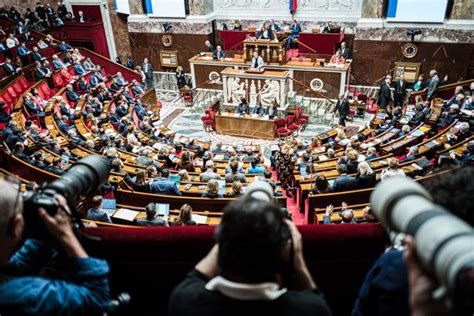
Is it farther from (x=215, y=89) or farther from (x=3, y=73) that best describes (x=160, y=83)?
(x=3, y=73)

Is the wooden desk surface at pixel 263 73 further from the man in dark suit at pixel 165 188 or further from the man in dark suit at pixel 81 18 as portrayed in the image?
the man in dark suit at pixel 81 18

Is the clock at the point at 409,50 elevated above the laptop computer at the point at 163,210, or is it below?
above

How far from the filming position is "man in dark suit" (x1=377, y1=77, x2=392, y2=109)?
12.3 meters

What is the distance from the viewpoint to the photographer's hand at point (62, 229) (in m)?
1.31

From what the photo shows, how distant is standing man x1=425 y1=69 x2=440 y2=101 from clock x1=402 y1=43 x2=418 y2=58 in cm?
210

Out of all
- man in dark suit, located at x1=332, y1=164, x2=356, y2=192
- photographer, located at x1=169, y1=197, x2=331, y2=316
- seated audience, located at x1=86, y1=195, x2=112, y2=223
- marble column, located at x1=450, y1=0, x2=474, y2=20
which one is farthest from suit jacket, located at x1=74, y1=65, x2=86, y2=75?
photographer, located at x1=169, y1=197, x2=331, y2=316

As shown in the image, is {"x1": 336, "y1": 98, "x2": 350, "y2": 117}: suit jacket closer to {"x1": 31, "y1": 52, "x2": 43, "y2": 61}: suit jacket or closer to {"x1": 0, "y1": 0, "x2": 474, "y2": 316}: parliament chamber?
{"x1": 0, "y1": 0, "x2": 474, "y2": 316}: parliament chamber

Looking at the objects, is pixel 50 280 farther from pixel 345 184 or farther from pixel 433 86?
pixel 433 86

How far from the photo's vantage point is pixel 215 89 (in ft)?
49.2

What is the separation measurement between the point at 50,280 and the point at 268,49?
498 inches

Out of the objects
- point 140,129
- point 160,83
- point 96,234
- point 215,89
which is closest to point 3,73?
point 140,129

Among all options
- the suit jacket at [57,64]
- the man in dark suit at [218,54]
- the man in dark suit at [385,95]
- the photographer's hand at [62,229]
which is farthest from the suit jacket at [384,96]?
the photographer's hand at [62,229]

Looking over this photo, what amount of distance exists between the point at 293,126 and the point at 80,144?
20.6 ft

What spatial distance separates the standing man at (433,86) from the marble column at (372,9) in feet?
10.7
